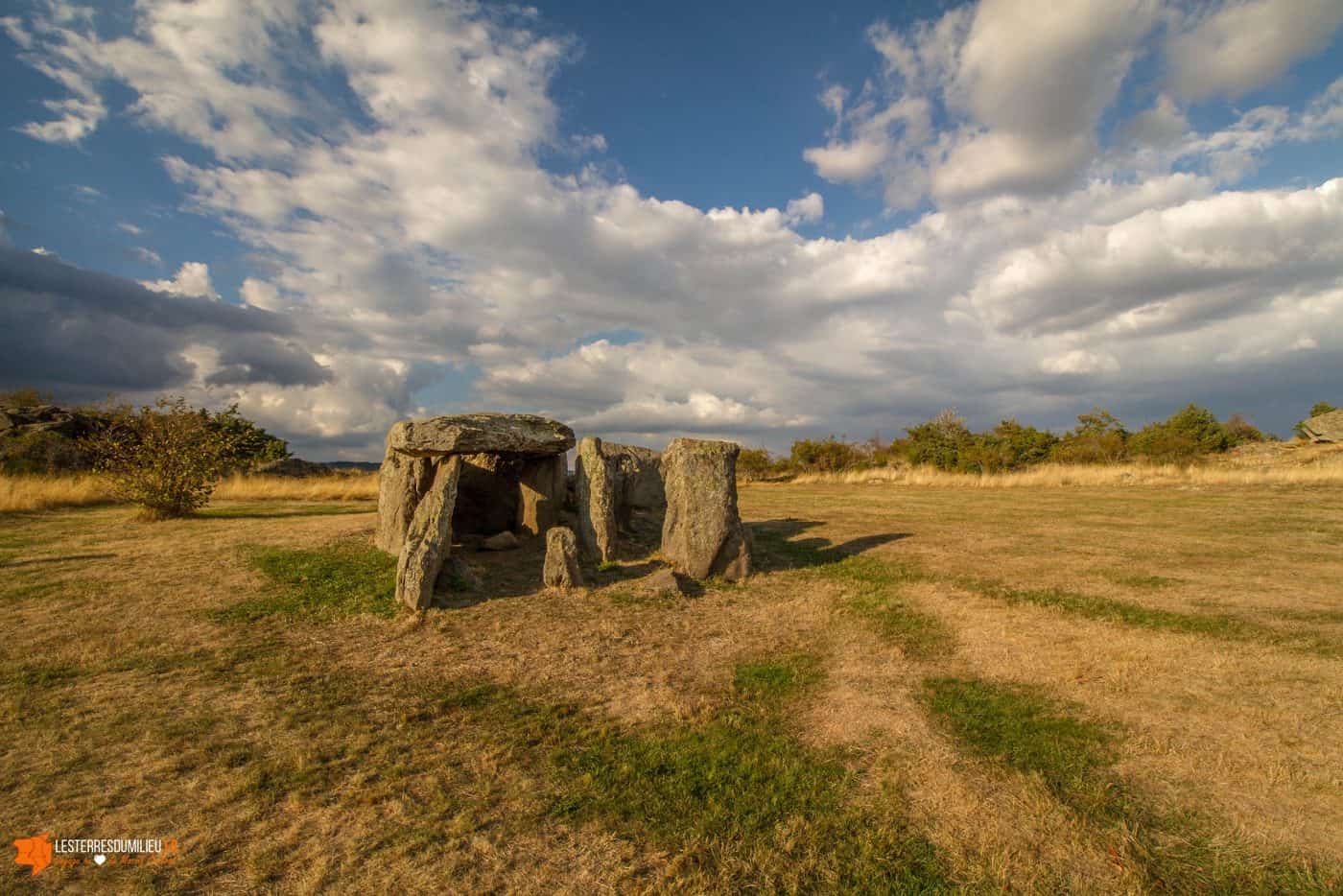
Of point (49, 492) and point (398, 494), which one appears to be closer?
point (398, 494)

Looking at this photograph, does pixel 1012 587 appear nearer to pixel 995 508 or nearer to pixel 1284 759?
pixel 1284 759

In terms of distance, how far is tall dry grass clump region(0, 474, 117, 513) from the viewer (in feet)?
54.0

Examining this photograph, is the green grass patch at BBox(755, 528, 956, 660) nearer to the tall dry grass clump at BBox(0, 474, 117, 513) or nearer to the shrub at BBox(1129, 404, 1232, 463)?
the tall dry grass clump at BBox(0, 474, 117, 513)

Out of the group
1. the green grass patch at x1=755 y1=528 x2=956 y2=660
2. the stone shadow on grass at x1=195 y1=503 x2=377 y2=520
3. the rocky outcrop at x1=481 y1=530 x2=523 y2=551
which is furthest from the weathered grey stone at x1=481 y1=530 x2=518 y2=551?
the stone shadow on grass at x1=195 y1=503 x2=377 y2=520

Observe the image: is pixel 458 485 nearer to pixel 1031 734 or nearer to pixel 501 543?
pixel 501 543

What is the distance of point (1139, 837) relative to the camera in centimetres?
396

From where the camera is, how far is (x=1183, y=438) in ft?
103

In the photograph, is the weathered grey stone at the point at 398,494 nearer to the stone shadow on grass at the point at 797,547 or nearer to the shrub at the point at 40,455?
the stone shadow on grass at the point at 797,547

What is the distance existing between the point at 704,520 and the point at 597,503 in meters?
2.18

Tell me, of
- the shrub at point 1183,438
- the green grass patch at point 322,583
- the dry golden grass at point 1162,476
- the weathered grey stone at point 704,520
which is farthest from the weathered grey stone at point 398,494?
the shrub at point 1183,438

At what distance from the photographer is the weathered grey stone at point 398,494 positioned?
445 inches

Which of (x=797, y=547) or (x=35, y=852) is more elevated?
(x=797, y=547)

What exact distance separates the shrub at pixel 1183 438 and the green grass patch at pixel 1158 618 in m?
26.6

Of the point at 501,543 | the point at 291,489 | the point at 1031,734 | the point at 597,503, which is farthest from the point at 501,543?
the point at 291,489
